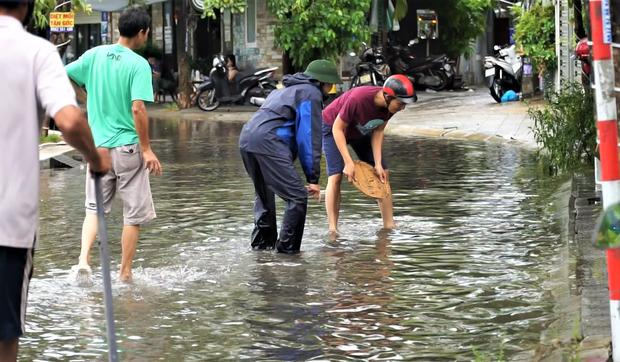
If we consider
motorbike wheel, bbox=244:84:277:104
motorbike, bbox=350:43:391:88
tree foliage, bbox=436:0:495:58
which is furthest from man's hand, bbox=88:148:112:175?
tree foliage, bbox=436:0:495:58

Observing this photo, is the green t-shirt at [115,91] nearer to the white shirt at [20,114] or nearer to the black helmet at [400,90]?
the black helmet at [400,90]

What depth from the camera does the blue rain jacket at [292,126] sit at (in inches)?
385

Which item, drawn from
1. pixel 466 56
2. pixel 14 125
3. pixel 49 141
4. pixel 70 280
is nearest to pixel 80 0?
pixel 49 141

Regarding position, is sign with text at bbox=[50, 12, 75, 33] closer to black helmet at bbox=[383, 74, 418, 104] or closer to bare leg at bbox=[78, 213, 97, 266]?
black helmet at bbox=[383, 74, 418, 104]

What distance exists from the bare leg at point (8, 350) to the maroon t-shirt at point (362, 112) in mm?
6109

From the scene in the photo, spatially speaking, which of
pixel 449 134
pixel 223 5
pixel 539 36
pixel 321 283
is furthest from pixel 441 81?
pixel 321 283

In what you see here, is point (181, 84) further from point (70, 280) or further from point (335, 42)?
point (70, 280)

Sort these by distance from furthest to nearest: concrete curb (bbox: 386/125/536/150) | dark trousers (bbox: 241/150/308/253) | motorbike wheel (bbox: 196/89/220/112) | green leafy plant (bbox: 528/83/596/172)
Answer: motorbike wheel (bbox: 196/89/220/112) < concrete curb (bbox: 386/125/536/150) < green leafy plant (bbox: 528/83/596/172) < dark trousers (bbox: 241/150/308/253)

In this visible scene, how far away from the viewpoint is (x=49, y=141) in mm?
21484

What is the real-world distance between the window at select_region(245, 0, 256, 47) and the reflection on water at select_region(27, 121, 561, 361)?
67.3 feet

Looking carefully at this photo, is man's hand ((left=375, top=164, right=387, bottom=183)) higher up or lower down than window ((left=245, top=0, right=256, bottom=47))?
lower down

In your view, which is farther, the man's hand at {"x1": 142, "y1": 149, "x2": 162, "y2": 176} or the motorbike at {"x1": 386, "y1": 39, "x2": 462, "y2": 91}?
the motorbike at {"x1": 386, "y1": 39, "x2": 462, "y2": 91}

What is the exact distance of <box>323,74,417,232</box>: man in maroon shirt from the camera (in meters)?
10.6

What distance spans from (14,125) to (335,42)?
26.4 meters
